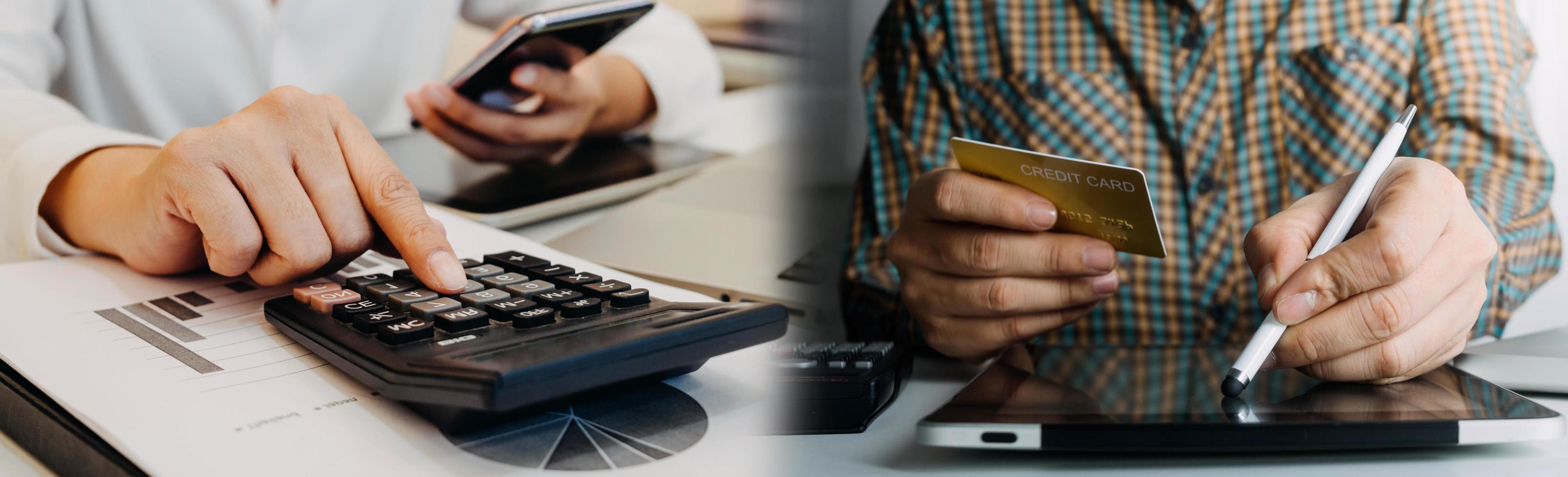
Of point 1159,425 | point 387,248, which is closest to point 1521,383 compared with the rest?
point 1159,425

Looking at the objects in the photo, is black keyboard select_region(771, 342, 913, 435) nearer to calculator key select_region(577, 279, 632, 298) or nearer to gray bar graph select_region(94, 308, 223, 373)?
calculator key select_region(577, 279, 632, 298)

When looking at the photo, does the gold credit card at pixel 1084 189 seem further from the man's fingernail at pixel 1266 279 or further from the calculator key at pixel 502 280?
the calculator key at pixel 502 280

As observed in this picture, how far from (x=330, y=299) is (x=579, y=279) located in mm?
75

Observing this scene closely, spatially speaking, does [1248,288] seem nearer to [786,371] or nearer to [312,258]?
[786,371]

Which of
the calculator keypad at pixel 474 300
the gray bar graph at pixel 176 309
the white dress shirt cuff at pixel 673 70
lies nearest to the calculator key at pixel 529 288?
the calculator keypad at pixel 474 300

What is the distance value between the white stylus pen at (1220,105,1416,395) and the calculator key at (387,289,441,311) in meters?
0.29

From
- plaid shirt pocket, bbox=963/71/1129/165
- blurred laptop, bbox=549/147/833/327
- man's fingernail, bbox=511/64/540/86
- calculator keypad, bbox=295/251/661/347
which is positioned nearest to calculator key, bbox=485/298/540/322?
calculator keypad, bbox=295/251/661/347

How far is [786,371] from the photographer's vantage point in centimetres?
35

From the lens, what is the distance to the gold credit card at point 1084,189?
0.37 m

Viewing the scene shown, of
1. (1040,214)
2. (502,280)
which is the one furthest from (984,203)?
(502,280)

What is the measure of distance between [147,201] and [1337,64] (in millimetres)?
746

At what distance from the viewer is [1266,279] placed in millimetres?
404

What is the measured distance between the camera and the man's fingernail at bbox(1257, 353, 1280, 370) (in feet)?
1.30

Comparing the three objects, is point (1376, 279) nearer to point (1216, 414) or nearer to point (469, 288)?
point (1216, 414)
